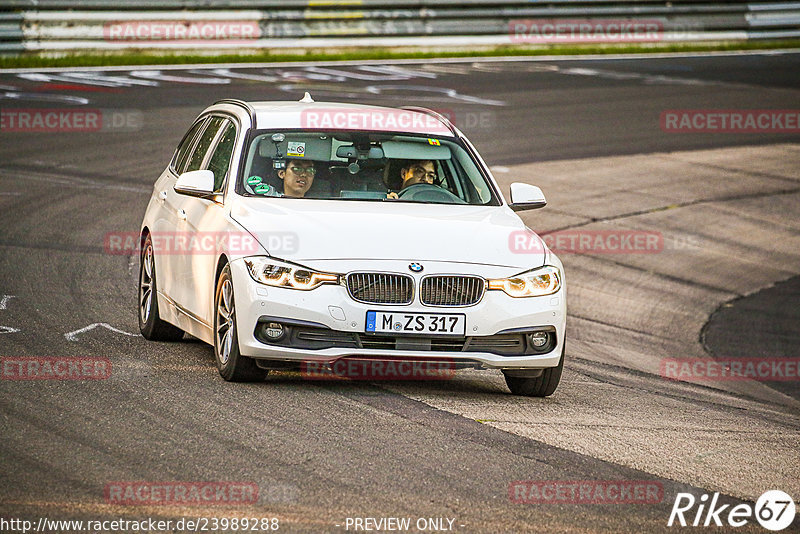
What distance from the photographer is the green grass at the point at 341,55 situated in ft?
87.8

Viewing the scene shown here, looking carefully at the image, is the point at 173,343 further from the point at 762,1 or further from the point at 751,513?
the point at 762,1

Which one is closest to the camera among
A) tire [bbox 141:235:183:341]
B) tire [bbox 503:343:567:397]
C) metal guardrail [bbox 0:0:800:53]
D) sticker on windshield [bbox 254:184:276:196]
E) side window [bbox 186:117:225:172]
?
tire [bbox 503:343:567:397]

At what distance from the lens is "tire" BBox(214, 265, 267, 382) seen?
8.27 metres

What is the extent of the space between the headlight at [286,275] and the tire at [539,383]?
55.0 inches

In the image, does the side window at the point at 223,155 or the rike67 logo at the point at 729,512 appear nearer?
the rike67 logo at the point at 729,512

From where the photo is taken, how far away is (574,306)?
14.7 m

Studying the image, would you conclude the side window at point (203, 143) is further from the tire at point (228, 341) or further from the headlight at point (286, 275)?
the headlight at point (286, 275)

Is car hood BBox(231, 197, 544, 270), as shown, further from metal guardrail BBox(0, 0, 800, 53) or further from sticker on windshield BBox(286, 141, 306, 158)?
metal guardrail BBox(0, 0, 800, 53)

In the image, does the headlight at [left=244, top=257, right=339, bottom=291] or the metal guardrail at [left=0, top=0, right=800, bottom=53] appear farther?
the metal guardrail at [left=0, top=0, right=800, bottom=53]

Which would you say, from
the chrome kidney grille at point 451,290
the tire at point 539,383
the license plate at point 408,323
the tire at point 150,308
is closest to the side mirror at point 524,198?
the tire at point 539,383

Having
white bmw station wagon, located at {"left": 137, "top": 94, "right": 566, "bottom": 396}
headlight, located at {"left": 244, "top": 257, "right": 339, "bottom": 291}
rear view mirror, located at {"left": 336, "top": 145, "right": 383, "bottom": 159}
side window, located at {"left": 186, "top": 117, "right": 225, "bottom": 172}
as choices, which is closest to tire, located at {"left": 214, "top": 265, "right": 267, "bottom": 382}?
white bmw station wagon, located at {"left": 137, "top": 94, "right": 566, "bottom": 396}

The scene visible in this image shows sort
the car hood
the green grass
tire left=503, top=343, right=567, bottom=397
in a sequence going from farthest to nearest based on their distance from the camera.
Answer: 1. the green grass
2. tire left=503, top=343, right=567, bottom=397
3. the car hood

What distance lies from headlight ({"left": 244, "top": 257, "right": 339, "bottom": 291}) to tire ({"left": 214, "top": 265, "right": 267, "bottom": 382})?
249mm

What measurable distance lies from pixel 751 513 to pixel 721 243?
1210 cm
